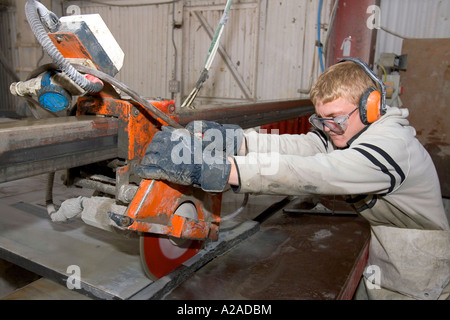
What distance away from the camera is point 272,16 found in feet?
17.7

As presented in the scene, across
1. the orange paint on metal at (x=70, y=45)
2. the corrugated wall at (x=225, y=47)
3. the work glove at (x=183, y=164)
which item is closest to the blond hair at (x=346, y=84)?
the work glove at (x=183, y=164)

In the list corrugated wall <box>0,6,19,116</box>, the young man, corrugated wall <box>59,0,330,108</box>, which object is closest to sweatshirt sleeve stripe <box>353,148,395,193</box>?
the young man

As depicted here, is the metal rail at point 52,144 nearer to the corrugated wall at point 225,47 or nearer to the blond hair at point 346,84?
the blond hair at point 346,84

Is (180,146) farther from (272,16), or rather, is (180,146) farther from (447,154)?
(272,16)

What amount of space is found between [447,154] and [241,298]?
3.71 metres

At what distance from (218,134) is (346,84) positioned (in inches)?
23.6

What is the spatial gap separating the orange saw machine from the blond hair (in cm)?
66

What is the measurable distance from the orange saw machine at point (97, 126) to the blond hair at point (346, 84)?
66 cm

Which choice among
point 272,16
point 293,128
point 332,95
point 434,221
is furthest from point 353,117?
point 272,16

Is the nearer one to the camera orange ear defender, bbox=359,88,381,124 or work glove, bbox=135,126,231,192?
work glove, bbox=135,126,231,192

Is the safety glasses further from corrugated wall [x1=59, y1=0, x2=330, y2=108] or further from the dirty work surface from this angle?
corrugated wall [x1=59, y1=0, x2=330, y2=108]

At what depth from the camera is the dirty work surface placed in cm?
154

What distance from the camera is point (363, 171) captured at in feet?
3.96

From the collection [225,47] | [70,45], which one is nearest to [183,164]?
[70,45]
